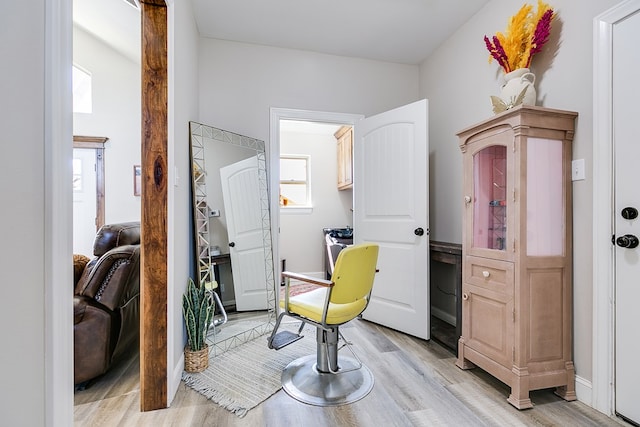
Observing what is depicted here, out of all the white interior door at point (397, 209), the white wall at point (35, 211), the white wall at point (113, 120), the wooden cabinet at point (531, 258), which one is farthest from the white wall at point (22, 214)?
the white wall at point (113, 120)

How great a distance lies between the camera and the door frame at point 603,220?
161 cm

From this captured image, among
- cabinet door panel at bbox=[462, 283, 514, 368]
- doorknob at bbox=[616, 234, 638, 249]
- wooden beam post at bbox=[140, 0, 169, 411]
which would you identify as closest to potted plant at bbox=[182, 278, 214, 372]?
wooden beam post at bbox=[140, 0, 169, 411]

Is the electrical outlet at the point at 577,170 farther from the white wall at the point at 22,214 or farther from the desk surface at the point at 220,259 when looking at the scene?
the desk surface at the point at 220,259

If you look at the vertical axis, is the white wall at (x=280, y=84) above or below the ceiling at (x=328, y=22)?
below

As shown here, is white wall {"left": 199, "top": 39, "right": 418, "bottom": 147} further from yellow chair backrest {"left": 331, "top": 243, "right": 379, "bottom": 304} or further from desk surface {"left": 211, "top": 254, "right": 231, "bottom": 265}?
yellow chair backrest {"left": 331, "top": 243, "right": 379, "bottom": 304}

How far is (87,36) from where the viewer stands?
378 centimetres

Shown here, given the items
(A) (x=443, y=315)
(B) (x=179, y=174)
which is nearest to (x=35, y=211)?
(B) (x=179, y=174)

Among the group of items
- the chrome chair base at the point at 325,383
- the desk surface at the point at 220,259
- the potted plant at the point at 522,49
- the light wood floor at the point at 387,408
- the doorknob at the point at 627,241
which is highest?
the potted plant at the point at 522,49

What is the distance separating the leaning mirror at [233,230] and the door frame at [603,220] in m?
2.29

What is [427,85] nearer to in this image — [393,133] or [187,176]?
[393,133]

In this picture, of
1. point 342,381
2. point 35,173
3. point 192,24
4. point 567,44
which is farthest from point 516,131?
point 192,24

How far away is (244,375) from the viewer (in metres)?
2.03

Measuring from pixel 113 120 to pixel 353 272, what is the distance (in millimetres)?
3703

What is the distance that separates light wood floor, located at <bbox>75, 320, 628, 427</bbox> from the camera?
1.58 meters
